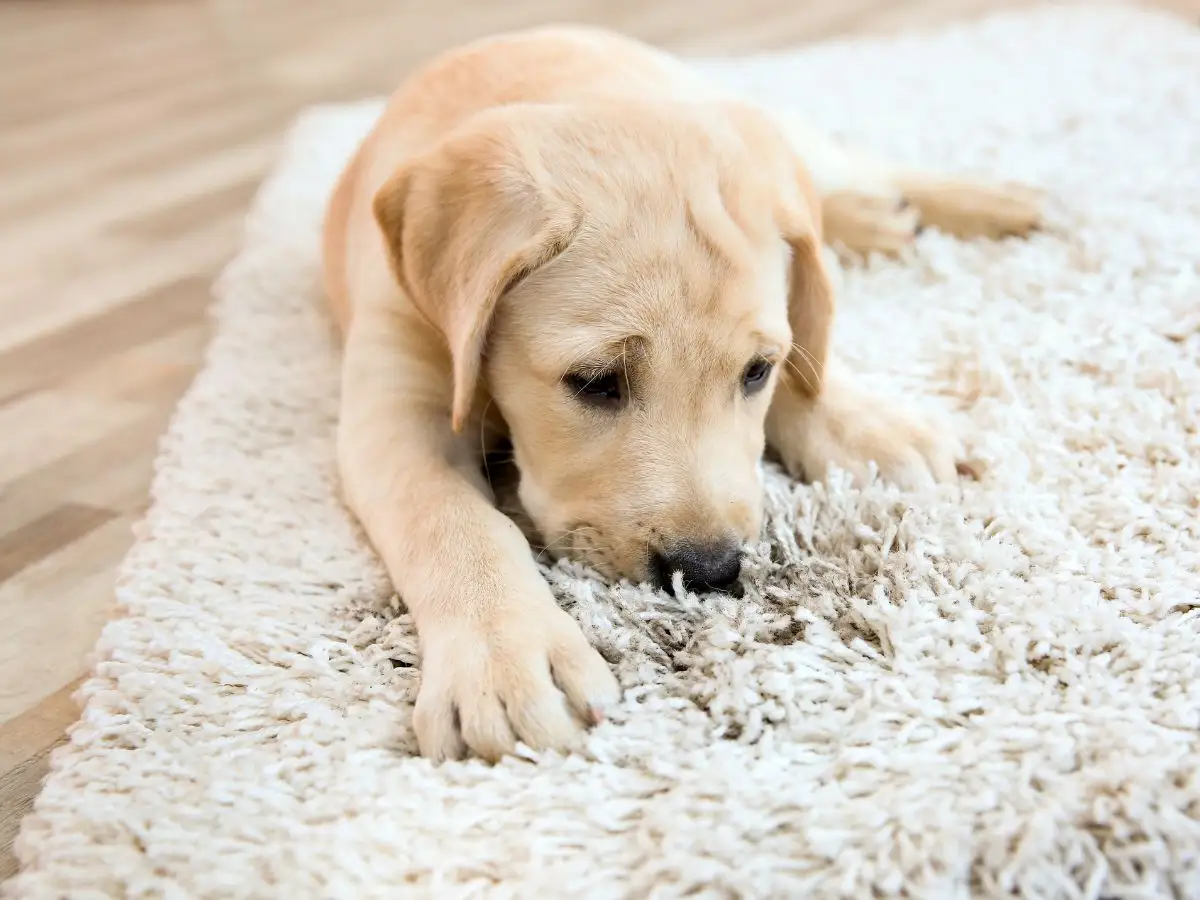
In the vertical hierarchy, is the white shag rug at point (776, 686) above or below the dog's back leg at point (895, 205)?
below

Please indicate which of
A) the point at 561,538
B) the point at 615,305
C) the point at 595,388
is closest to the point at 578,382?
the point at 595,388

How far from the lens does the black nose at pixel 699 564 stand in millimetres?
1752

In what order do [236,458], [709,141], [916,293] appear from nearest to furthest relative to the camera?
[709,141], [236,458], [916,293]

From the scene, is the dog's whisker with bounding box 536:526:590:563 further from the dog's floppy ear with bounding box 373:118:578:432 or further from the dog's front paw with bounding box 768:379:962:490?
the dog's front paw with bounding box 768:379:962:490

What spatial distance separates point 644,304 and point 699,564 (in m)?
0.45

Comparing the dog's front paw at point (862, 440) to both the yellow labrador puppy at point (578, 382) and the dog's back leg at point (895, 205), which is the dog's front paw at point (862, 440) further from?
the dog's back leg at point (895, 205)

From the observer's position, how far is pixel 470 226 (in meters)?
1.85

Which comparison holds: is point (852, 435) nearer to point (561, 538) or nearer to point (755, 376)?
point (755, 376)

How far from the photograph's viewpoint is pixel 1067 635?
1.60 meters

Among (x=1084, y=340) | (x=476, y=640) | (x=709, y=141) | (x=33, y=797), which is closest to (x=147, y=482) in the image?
(x=33, y=797)

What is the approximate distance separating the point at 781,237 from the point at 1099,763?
1.08 meters

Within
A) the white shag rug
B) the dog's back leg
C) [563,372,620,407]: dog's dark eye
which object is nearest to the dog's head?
[563,372,620,407]: dog's dark eye

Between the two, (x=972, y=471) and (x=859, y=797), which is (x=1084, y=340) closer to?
(x=972, y=471)

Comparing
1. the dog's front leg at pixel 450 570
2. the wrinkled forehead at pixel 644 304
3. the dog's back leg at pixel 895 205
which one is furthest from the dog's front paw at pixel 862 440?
the dog's back leg at pixel 895 205
